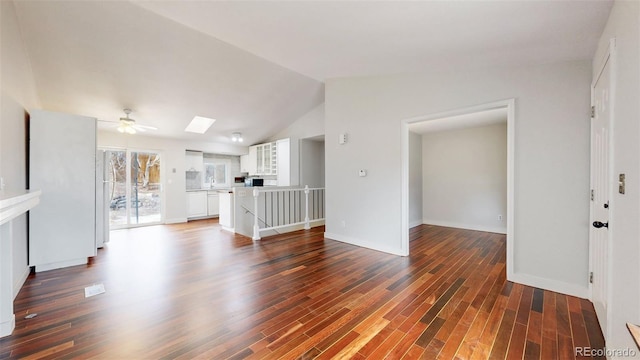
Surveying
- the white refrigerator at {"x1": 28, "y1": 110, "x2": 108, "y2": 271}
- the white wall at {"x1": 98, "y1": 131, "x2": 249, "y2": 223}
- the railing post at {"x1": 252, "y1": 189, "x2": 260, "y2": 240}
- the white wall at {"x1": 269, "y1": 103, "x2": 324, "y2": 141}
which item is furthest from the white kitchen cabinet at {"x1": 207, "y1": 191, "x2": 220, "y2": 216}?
the white refrigerator at {"x1": 28, "y1": 110, "x2": 108, "y2": 271}

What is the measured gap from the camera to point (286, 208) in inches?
222

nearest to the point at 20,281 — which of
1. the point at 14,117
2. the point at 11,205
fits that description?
the point at 14,117

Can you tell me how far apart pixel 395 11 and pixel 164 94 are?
4.21 m

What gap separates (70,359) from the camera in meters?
1.64

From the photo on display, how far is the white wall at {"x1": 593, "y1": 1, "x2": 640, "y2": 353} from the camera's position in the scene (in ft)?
4.24

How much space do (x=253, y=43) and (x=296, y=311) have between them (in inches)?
129

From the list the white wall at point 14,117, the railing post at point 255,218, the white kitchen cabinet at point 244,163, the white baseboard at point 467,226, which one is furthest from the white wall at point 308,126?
the white wall at point 14,117

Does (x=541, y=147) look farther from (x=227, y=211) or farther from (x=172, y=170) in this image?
(x=172, y=170)

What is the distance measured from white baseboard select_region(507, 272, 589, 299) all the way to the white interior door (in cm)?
14

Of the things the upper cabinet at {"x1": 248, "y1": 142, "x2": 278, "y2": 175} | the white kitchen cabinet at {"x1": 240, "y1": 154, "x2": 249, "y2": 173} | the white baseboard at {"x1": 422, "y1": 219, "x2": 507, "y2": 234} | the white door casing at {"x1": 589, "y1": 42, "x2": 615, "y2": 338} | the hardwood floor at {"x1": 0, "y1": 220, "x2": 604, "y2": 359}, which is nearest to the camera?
the hardwood floor at {"x1": 0, "y1": 220, "x2": 604, "y2": 359}

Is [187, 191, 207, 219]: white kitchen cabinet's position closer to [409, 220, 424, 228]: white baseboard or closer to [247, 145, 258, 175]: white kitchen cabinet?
[247, 145, 258, 175]: white kitchen cabinet

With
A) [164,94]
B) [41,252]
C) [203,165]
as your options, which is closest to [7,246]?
[41,252]

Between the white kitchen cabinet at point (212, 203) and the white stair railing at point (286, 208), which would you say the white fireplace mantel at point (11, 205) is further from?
the white kitchen cabinet at point (212, 203)

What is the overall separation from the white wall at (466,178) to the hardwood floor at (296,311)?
1920 millimetres
